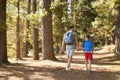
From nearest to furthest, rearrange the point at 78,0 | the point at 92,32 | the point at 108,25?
the point at 108,25, the point at 78,0, the point at 92,32

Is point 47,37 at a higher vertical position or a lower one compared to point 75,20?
lower

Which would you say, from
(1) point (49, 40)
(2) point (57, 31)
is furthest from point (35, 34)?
(2) point (57, 31)

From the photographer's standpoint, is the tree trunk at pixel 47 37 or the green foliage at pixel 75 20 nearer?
the tree trunk at pixel 47 37

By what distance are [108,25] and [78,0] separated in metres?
12.6

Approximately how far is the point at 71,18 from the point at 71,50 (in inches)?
1183

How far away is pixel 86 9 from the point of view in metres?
42.0

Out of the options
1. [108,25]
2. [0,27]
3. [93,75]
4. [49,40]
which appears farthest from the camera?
[108,25]

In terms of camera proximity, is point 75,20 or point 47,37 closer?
point 47,37

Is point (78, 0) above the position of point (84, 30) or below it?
above

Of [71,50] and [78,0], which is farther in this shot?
[78,0]

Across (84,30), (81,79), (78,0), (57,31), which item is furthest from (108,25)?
(81,79)

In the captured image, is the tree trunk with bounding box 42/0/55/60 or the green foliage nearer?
the tree trunk with bounding box 42/0/55/60

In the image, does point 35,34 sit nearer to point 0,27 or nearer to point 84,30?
point 0,27

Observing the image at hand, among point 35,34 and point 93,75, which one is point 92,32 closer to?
point 35,34
